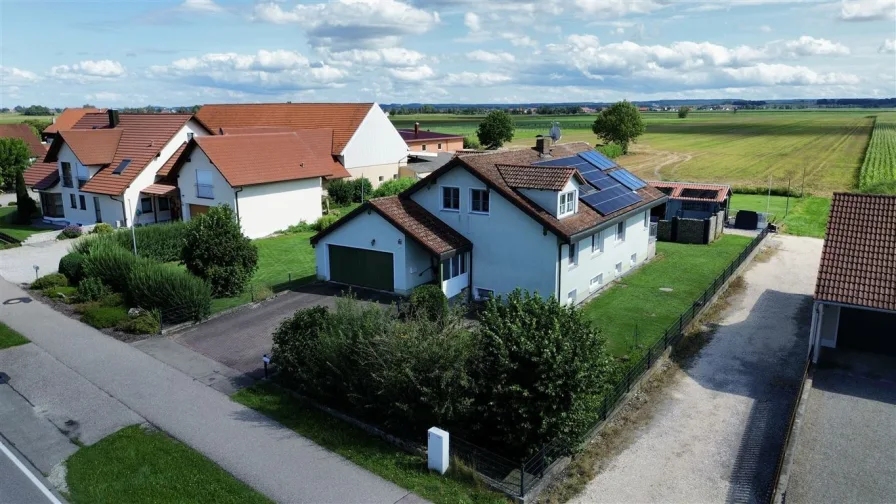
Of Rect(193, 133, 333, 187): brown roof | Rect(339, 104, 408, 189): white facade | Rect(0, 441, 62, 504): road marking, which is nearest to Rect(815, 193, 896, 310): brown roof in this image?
Rect(0, 441, 62, 504): road marking

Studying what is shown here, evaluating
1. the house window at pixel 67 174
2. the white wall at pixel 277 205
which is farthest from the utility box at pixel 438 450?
the house window at pixel 67 174

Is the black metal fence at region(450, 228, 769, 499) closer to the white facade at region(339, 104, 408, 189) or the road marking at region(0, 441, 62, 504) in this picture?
the road marking at region(0, 441, 62, 504)

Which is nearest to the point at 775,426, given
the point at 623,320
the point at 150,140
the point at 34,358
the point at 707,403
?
the point at 707,403

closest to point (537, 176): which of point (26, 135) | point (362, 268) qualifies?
point (362, 268)

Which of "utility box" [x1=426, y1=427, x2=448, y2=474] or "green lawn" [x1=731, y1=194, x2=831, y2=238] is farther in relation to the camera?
"green lawn" [x1=731, y1=194, x2=831, y2=238]

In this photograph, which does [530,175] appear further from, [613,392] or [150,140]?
[150,140]

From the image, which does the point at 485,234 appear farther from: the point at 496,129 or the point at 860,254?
the point at 496,129
